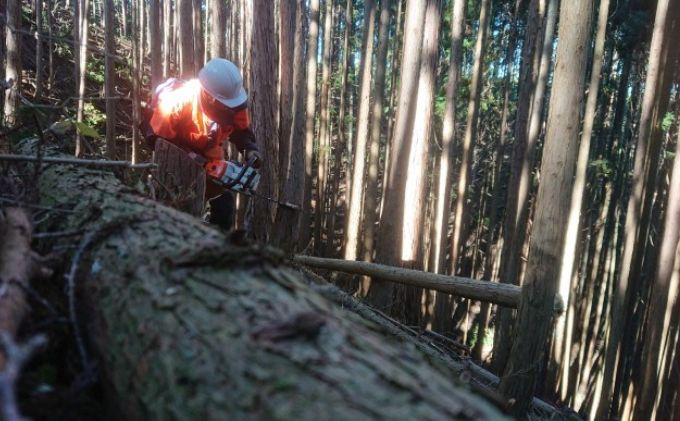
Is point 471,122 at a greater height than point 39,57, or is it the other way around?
point 39,57

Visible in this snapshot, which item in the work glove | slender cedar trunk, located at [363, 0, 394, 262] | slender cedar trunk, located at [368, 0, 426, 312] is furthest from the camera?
slender cedar trunk, located at [363, 0, 394, 262]

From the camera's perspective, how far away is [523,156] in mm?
8367

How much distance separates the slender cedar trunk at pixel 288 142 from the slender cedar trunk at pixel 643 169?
4437 millimetres

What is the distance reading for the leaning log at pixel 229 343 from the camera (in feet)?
3.23

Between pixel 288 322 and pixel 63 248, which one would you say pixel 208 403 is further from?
pixel 63 248

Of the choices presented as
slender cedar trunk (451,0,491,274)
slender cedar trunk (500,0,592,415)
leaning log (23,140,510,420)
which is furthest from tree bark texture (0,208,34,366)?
slender cedar trunk (451,0,491,274)

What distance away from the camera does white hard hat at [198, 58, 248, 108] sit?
4051 mm

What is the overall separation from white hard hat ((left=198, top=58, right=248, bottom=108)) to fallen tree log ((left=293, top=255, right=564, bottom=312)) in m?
1.94

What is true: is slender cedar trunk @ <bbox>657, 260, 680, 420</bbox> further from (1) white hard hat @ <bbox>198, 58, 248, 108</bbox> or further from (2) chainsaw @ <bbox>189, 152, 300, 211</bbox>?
(1) white hard hat @ <bbox>198, 58, 248, 108</bbox>

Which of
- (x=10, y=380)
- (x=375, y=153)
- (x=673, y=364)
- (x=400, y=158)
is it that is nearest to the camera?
(x=10, y=380)

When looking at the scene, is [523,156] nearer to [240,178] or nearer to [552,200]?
[552,200]

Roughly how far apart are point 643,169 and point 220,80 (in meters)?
5.71

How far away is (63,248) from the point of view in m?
1.71

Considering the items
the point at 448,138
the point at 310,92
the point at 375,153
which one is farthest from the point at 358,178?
the point at 310,92
